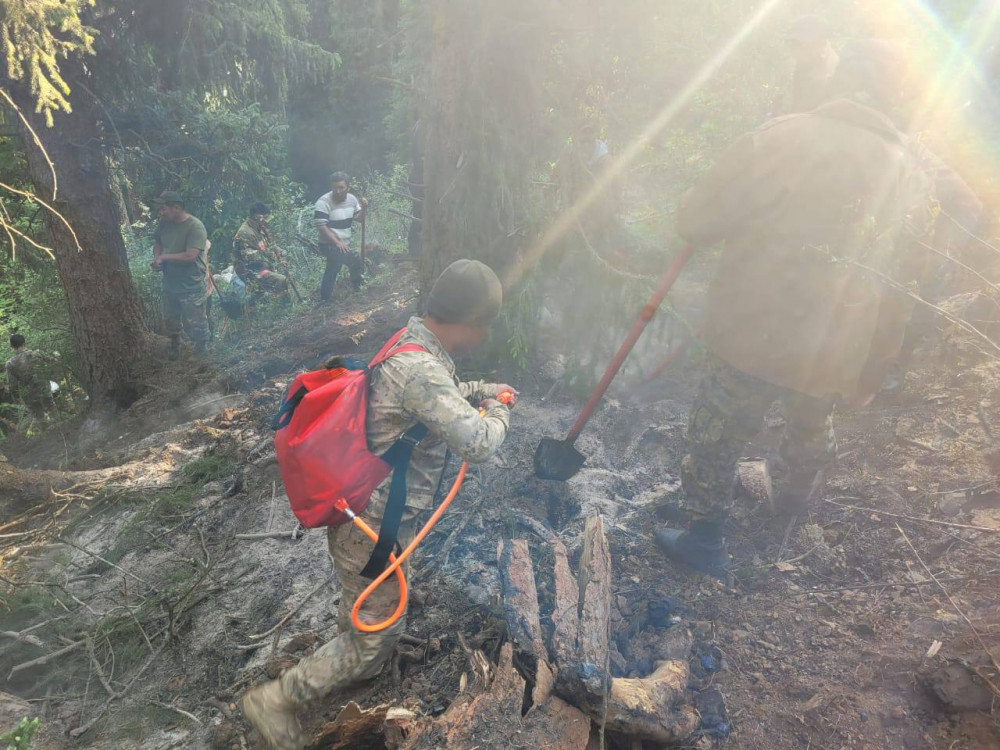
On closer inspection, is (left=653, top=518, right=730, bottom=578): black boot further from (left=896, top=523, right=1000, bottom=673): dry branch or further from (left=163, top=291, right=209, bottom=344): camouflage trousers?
(left=163, top=291, right=209, bottom=344): camouflage trousers

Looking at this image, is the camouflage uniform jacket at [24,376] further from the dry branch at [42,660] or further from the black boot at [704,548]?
the black boot at [704,548]

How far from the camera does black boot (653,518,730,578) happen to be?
350 cm

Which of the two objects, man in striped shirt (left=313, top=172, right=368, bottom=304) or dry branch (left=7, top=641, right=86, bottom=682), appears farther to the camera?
man in striped shirt (left=313, top=172, right=368, bottom=304)

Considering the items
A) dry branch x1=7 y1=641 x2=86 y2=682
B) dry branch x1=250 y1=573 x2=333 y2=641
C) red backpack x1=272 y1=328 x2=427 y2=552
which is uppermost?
red backpack x1=272 y1=328 x2=427 y2=552

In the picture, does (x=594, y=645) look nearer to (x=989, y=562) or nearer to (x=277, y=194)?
(x=989, y=562)

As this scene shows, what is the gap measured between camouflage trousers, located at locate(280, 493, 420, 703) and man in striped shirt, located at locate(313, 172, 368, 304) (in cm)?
893

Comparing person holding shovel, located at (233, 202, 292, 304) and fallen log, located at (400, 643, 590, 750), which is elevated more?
fallen log, located at (400, 643, 590, 750)

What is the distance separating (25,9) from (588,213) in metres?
4.45

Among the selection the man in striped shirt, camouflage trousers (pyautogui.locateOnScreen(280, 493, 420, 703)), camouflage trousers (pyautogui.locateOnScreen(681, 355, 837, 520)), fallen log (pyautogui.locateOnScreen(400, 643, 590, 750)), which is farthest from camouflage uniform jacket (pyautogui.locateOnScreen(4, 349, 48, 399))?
camouflage trousers (pyautogui.locateOnScreen(681, 355, 837, 520))

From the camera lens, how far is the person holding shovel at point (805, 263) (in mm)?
2941

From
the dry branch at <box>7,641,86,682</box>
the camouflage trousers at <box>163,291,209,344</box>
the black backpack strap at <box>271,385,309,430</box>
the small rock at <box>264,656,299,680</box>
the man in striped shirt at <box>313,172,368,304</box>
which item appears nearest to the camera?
the black backpack strap at <box>271,385,309,430</box>

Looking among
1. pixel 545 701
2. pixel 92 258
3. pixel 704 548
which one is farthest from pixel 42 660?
pixel 92 258

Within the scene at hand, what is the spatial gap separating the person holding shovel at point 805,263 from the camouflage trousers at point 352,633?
6.61ft

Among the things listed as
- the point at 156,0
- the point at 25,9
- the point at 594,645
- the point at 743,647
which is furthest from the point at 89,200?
the point at 743,647
